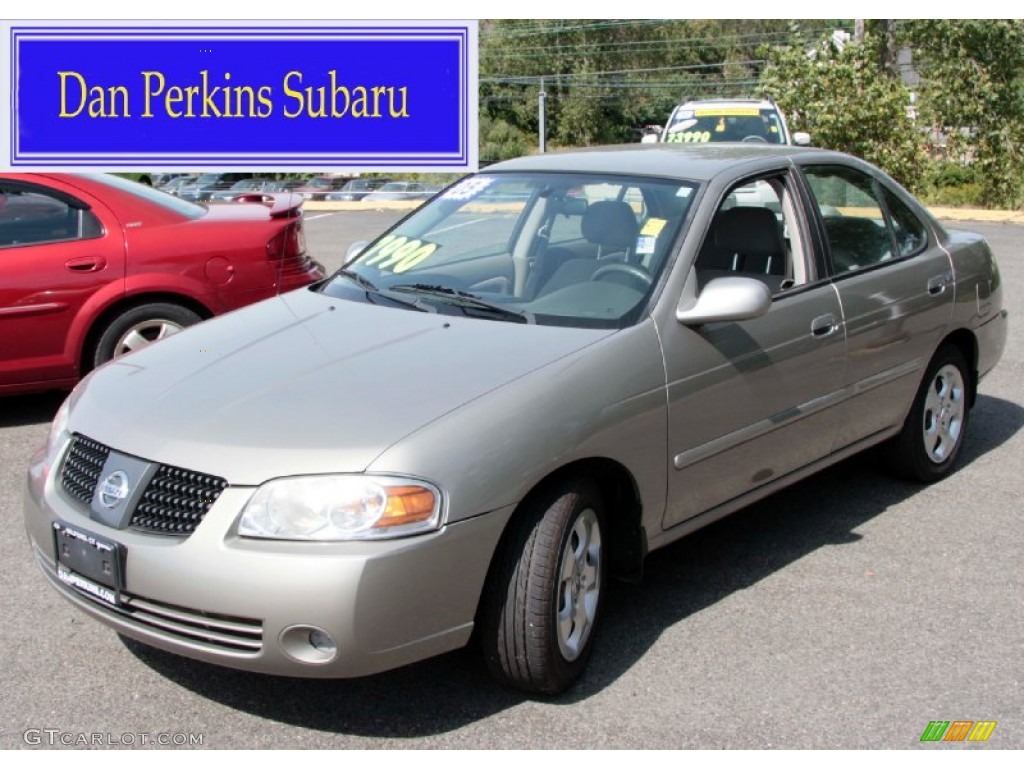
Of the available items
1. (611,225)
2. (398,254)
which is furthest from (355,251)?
(611,225)

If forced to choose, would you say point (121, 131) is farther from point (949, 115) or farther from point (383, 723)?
point (949, 115)

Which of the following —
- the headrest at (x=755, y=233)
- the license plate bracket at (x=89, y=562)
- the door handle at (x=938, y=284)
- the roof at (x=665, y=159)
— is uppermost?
the roof at (x=665, y=159)

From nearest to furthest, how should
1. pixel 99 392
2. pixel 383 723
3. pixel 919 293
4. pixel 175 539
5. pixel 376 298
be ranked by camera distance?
1. pixel 175 539
2. pixel 383 723
3. pixel 99 392
4. pixel 376 298
5. pixel 919 293

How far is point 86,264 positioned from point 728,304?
405 centimetres

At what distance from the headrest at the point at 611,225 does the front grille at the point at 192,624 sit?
2.02 m

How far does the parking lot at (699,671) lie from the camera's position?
11.6 ft

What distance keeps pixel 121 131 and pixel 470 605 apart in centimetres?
1125

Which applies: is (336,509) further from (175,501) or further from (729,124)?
(729,124)

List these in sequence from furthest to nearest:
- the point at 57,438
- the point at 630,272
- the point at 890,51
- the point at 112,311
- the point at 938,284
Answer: the point at 890,51, the point at 112,311, the point at 938,284, the point at 630,272, the point at 57,438

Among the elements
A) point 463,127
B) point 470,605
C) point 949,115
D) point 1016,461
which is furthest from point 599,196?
point 949,115

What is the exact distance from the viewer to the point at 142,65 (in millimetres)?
13023

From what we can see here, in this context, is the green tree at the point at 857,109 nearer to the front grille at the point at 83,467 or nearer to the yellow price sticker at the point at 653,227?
the yellow price sticker at the point at 653,227

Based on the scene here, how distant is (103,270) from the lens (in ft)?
22.2

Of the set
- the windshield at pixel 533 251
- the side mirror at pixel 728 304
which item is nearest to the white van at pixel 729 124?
the windshield at pixel 533 251
